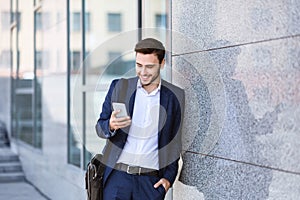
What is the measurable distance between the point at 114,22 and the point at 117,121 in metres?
5.15

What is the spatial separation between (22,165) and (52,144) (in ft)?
9.14

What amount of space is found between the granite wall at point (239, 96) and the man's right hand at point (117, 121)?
690mm

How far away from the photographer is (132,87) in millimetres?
3689

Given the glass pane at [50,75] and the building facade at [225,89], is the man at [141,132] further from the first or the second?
the glass pane at [50,75]

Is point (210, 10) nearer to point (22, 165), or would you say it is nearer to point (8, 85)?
point (22, 165)

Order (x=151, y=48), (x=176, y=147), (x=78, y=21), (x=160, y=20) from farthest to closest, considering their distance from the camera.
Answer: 1. (x=78, y=21)
2. (x=160, y=20)
3. (x=176, y=147)
4. (x=151, y=48)

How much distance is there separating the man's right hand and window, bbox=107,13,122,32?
4749 mm

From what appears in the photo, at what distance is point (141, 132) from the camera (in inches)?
144

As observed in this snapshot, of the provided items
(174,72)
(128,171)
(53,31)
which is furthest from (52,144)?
(128,171)

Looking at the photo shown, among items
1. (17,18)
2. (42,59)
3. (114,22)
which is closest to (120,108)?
(114,22)

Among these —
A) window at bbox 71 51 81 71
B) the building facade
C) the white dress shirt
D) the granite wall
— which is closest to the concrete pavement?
the building facade

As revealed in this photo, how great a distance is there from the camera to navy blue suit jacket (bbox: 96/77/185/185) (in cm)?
365

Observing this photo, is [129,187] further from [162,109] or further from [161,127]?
[162,109]

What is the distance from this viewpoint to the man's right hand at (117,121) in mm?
3447
